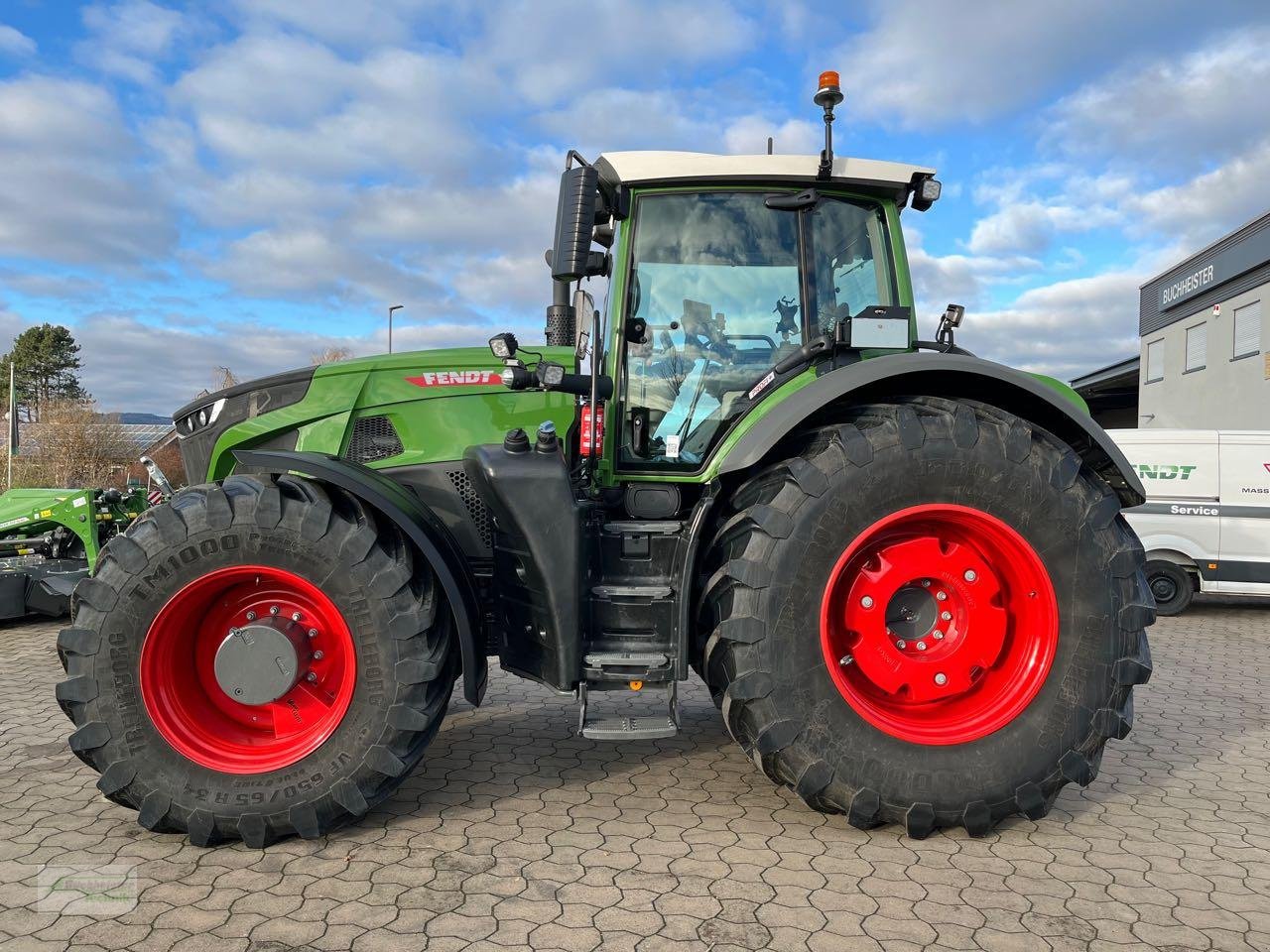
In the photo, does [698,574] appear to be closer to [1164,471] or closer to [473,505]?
[473,505]

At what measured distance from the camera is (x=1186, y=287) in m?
22.9

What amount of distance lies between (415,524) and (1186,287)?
82.7 feet

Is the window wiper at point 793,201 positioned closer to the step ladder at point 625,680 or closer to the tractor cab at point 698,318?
the tractor cab at point 698,318

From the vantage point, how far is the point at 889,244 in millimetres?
3801

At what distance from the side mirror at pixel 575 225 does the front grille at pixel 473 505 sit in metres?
1.08

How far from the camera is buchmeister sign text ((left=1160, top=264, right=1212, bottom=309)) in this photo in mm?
21906

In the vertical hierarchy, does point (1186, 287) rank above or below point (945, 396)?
above

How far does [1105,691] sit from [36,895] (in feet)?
11.5

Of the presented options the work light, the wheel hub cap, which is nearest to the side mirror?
the work light

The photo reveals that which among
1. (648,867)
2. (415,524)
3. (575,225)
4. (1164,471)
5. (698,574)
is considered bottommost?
(648,867)

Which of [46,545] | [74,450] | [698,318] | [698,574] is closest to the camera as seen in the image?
[698,574]

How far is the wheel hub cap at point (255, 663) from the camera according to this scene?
308 centimetres
